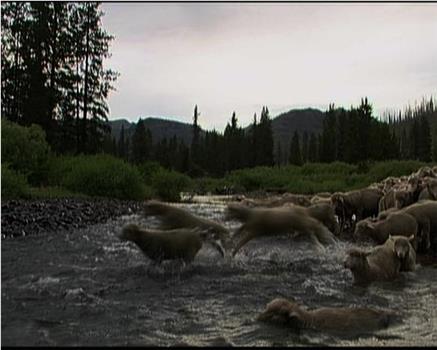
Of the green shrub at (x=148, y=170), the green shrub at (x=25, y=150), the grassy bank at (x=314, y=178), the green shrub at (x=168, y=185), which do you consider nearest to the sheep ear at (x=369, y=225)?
the green shrub at (x=25, y=150)

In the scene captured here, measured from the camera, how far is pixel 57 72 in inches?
1785

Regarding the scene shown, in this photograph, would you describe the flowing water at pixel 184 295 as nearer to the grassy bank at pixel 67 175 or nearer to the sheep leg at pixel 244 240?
the sheep leg at pixel 244 240

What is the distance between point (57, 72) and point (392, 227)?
3767cm

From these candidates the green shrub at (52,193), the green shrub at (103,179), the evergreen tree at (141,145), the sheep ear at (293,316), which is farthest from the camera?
the evergreen tree at (141,145)

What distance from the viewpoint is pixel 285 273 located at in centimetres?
1023

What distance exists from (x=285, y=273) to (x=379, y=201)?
336 inches

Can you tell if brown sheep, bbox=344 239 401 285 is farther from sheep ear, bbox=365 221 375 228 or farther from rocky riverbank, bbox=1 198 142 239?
rocky riverbank, bbox=1 198 142 239

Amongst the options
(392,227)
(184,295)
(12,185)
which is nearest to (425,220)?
(392,227)

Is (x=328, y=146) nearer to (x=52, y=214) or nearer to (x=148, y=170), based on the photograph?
(x=148, y=170)

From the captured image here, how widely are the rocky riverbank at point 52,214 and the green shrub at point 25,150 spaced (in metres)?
4.88

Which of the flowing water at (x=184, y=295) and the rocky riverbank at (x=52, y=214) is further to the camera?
the rocky riverbank at (x=52, y=214)

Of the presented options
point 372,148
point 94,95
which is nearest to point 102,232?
point 94,95

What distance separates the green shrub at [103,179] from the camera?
2873 centimetres

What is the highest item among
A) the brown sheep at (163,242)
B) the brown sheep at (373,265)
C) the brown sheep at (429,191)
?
the brown sheep at (429,191)
